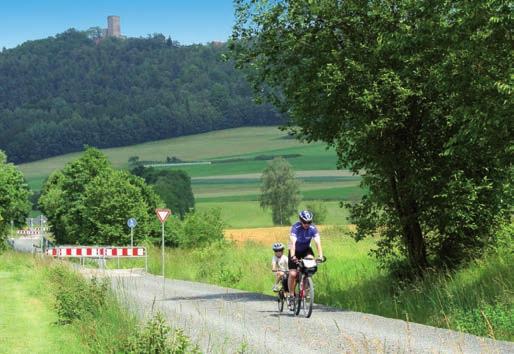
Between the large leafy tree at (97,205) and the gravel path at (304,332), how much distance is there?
54964 mm

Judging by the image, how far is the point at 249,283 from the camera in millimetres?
28531

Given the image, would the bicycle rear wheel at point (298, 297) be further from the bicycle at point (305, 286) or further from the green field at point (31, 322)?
the green field at point (31, 322)

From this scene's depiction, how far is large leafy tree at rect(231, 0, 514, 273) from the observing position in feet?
64.4

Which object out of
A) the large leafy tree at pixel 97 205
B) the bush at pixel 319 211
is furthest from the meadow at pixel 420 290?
the bush at pixel 319 211

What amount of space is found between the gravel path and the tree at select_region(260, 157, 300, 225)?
5542 inches

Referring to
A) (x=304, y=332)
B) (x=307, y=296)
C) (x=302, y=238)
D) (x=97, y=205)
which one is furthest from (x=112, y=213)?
(x=304, y=332)

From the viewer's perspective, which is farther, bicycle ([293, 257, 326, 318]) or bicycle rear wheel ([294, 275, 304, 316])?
bicycle rear wheel ([294, 275, 304, 316])

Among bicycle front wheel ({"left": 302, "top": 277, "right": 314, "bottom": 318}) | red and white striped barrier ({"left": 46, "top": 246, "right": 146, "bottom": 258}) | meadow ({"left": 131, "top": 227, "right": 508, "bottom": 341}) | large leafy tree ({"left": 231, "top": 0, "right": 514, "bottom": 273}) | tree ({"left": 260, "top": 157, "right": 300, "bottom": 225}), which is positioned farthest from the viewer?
tree ({"left": 260, "top": 157, "right": 300, "bottom": 225})

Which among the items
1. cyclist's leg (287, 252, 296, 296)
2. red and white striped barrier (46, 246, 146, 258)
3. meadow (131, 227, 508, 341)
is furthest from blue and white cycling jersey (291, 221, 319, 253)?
red and white striped barrier (46, 246, 146, 258)

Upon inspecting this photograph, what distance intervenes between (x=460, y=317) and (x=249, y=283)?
46.9ft

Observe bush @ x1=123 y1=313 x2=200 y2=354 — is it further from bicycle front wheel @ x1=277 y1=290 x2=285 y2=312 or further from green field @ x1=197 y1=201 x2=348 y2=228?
green field @ x1=197 y1=201 x2=348 y2=228

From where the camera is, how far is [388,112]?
2058 cm

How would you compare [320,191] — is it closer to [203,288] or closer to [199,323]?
[203,288]

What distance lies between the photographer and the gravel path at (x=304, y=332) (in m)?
12.1
